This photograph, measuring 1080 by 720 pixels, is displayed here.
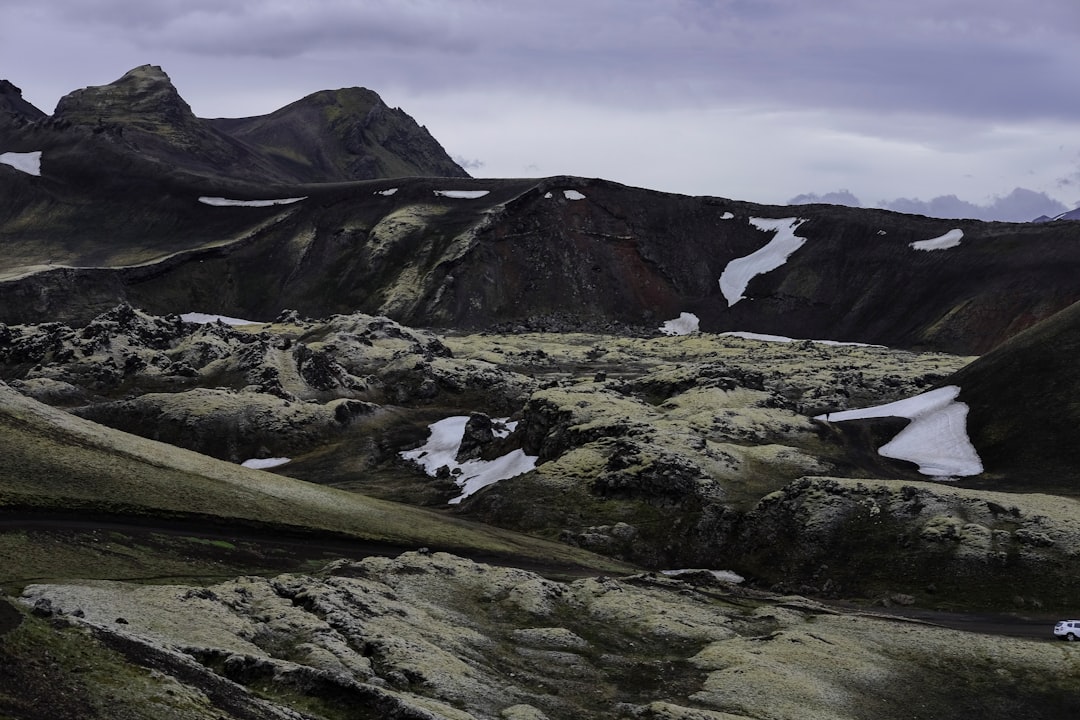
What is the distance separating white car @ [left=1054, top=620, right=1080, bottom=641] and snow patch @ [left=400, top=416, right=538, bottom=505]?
4975 centimetres

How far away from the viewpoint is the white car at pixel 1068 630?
57.5 metres

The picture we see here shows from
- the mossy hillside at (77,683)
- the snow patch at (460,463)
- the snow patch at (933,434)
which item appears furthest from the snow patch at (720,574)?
the mossy hillside at (77,683)

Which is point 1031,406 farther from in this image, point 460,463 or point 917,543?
point 460,463

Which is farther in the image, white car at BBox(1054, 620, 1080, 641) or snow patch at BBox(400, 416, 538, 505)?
snow patch at BBox(400, 416, 538, 505)

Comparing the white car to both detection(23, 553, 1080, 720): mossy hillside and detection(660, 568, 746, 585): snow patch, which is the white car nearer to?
detection(23, 553, 1080, 720): mossy hillside

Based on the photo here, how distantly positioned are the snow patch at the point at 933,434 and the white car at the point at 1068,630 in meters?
32.7

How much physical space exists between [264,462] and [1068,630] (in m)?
78.9

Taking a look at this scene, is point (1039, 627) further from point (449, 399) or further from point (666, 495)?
point (449, 399)

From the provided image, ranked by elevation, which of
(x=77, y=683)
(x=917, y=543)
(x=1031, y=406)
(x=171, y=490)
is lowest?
(x=917, y=543)

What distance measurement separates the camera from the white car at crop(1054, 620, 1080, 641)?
57.5 meters

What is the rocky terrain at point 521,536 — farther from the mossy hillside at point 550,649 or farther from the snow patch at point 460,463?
the snow patch at point 460,463

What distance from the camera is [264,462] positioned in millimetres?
110188

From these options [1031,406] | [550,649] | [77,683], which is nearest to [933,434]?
[1031,406]

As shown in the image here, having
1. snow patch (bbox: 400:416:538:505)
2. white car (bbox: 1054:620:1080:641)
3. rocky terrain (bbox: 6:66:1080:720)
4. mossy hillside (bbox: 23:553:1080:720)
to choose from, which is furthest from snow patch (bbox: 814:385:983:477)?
mossy hillside (bbox: 23:553:1080:720)
